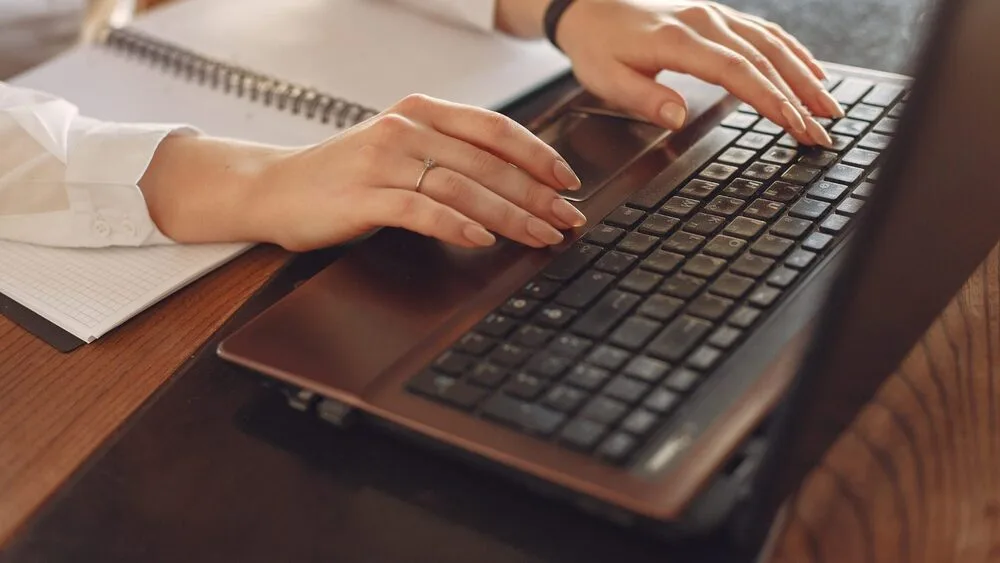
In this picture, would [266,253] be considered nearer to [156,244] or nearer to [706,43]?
[156,244]

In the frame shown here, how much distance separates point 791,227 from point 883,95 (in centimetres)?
22

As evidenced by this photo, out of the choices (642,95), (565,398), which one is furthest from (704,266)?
(642,95)

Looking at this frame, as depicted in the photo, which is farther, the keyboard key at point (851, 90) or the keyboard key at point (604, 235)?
the keyboard key at point (851, 90)

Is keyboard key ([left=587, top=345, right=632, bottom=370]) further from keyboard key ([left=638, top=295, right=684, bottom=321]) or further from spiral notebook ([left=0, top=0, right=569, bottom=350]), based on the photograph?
spiral notebook ([left=0, top=0, right=569, bottom=350])

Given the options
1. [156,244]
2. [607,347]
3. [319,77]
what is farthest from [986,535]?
[319,77]

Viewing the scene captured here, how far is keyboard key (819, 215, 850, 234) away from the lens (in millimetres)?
540

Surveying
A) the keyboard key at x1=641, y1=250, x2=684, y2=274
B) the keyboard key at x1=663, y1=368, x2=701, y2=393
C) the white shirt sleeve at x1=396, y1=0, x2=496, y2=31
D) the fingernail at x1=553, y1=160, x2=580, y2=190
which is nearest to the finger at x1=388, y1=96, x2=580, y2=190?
the fingernail at x1=553, y1=160, x2=580, y2=190

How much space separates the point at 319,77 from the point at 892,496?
24.8 inches

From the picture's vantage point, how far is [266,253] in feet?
2.18

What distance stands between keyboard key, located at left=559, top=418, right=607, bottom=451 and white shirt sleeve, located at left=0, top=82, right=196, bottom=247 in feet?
1.27

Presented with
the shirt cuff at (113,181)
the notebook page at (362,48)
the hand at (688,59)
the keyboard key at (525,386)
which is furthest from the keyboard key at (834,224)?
the shirt cuff at (113,181)

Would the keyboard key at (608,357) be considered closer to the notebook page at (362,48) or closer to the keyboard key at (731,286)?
the keyboard key at (731,286)

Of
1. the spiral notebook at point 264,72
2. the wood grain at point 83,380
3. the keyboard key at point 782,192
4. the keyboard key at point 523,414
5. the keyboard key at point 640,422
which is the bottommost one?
the wood grain at point 83,380

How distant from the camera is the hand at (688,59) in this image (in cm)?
68
